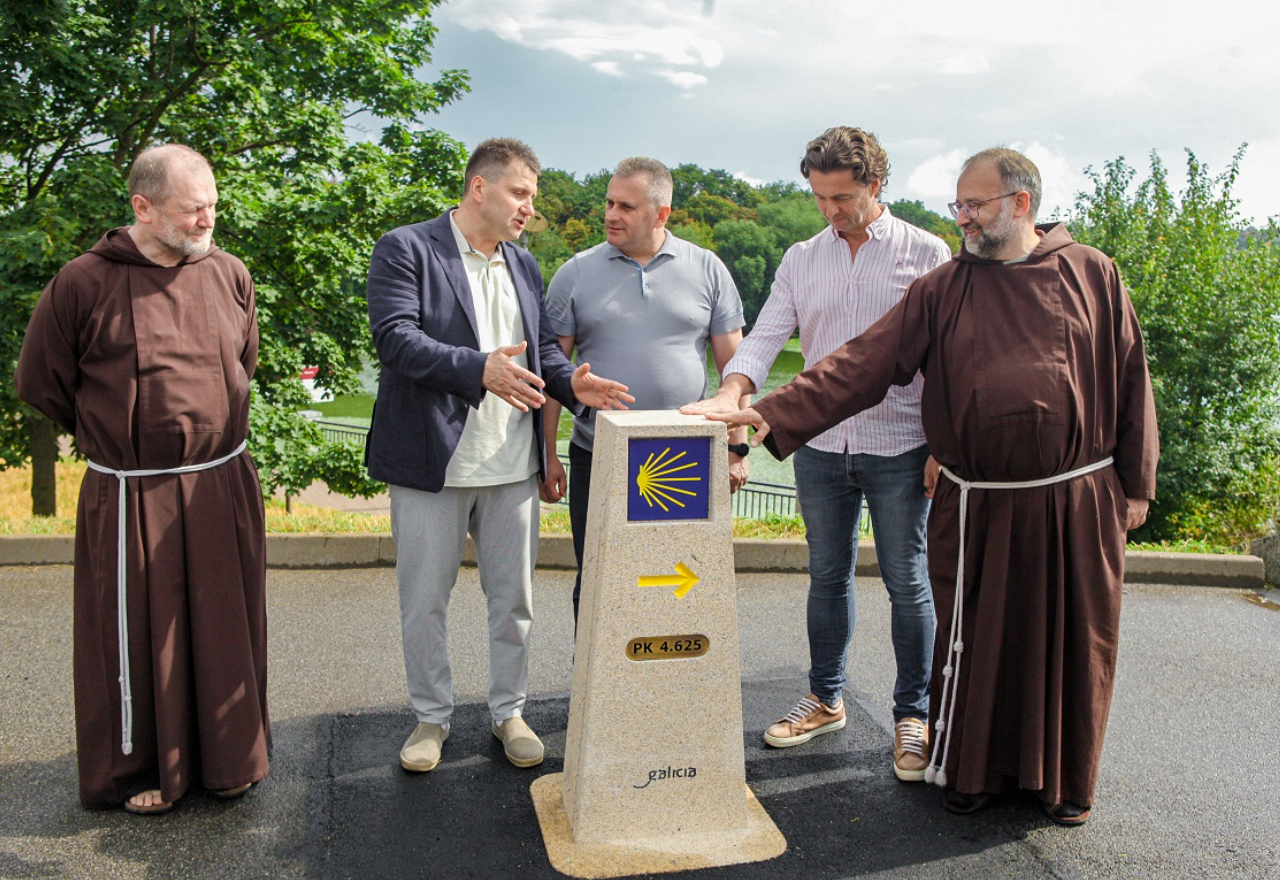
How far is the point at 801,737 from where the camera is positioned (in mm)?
4102

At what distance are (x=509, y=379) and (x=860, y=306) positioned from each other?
4.49 ft

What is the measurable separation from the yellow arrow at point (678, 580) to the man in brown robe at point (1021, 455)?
1.84 ft

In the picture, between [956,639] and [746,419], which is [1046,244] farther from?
[956,639]

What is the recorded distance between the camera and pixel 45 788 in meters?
3.60

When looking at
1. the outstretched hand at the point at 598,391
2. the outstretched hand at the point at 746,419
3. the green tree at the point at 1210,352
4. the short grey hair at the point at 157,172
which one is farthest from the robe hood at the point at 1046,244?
the green tree at the point at 1210,352

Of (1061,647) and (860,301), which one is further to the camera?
(860,301)

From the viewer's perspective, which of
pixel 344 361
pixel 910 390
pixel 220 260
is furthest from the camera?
pixel 344 361

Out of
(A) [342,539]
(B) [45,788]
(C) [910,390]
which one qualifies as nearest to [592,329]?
(C) [910,390]

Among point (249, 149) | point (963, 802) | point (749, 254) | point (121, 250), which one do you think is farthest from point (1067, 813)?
point (749, 254)

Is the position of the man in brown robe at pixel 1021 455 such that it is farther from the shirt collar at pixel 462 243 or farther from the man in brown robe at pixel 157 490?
the man in brown robe at pixel 157 490

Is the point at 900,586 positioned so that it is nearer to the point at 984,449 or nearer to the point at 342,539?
the point at 984,449

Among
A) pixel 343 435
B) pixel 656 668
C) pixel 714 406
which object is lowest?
pixel 343 435

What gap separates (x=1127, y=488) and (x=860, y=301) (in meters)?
1.13

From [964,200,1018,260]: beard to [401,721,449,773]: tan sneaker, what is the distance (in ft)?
8.52
